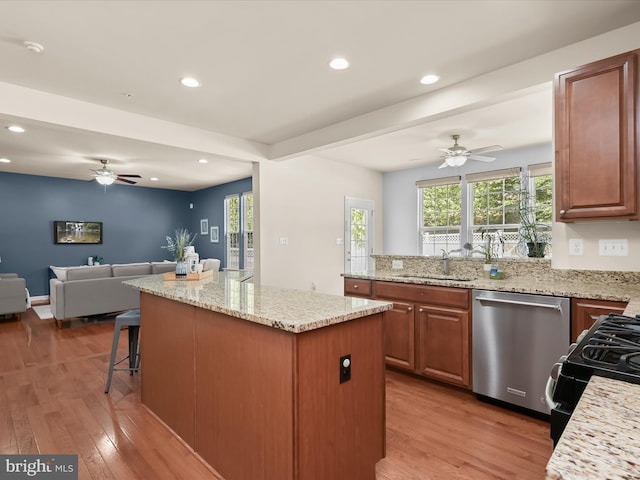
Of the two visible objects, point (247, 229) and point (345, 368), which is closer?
point (345, 368)

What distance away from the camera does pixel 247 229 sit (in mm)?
7664

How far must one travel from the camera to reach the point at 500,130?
4465mm

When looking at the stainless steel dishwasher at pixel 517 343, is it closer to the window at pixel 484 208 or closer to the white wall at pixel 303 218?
the window at pixel 484 208

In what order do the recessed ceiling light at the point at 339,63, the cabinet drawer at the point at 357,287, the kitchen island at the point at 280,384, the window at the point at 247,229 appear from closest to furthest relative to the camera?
the kitchen island at the point at 280,384 → the recessed ceiling light at the point at 339,63 → the cabinet drawer at the point at 357,287 → the window at the point at 247,229

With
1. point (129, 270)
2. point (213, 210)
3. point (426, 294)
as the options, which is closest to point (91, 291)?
point (129, 270)

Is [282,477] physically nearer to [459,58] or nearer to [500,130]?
[459,58]

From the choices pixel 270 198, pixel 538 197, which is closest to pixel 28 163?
pixel 270 198

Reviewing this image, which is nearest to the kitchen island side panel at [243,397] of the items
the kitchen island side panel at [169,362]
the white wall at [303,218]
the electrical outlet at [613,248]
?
the kitchen island side panel at [169,362]

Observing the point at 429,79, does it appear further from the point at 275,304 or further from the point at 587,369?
the point at 587,369

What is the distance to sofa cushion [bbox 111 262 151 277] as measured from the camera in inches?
221

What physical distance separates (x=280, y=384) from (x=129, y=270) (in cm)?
510

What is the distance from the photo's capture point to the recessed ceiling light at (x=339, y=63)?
265 centimetres

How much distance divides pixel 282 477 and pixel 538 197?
17.8 feet

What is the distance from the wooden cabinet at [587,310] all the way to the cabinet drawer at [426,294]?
0.71m
